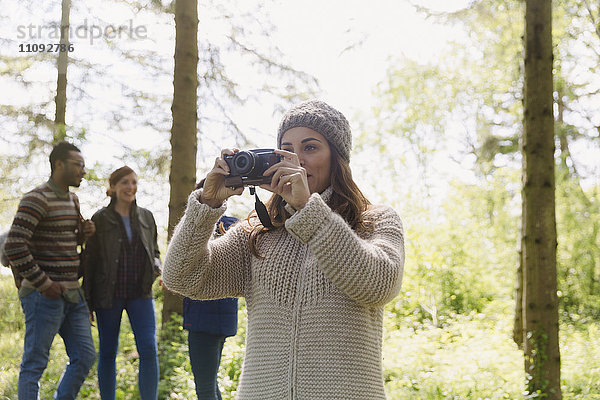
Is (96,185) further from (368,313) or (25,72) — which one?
A: (368,313)

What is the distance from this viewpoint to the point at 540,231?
14.1 feet

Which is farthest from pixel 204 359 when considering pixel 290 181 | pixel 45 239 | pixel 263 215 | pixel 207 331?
pixel 290 181

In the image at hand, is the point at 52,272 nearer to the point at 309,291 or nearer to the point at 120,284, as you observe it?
the point at 120,284

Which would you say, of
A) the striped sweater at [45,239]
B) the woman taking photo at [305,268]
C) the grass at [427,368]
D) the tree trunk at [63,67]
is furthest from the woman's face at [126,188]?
the tree trunk at [63,67]

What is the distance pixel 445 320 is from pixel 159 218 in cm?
455

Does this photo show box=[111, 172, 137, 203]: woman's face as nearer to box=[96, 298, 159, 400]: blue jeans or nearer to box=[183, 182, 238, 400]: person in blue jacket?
box=[96, 298, 159, 400]: blue jeans

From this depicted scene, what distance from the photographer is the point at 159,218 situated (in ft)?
28.0

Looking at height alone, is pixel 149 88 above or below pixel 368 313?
above

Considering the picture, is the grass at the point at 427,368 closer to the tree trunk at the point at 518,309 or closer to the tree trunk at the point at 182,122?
the tree trunk at the point at 518,309

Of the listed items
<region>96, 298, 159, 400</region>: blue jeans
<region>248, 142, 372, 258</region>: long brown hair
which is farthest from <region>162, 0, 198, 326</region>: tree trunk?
<region>248, 142, 372, 258</region>: long brown hair

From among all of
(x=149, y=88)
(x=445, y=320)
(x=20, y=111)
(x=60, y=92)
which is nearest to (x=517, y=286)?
(x=445, y=320)

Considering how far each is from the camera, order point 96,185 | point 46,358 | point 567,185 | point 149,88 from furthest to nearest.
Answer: point 567,185 < point 149,88 < point 96,185 < point 46,358

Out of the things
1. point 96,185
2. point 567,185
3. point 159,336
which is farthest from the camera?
point 567,185

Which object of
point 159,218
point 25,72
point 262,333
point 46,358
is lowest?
point 46,358
